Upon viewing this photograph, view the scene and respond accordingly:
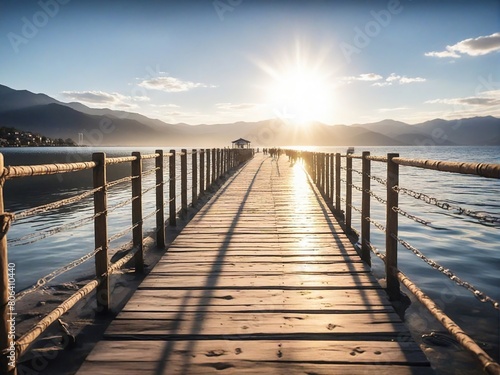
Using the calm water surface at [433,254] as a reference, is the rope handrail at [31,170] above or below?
above

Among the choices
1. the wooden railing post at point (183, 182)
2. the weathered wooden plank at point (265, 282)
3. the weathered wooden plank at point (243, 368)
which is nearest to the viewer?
the weathered wooden plank at point (243, 368)

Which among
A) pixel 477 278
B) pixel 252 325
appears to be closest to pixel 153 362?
pixel 252 325

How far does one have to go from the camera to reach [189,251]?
5312mm

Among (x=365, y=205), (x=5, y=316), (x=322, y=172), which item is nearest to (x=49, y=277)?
(x=5, y=316)

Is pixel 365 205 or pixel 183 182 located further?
pixel 183 182

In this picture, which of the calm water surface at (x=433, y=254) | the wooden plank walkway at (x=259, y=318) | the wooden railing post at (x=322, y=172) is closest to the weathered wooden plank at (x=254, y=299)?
the wooden plank walkway at (x=259, y=318)

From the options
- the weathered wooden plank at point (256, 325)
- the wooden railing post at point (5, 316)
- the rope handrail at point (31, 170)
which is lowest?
the weathered wooden plank at point (256, 325)

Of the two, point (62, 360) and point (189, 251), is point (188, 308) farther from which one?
point (189, 251)

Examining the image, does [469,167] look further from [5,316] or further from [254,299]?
[5,316]

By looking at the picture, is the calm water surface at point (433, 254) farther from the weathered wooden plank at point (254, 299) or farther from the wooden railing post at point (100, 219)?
the weathered wooden plank at point (254, 299)

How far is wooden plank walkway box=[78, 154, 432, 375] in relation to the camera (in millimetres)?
2564

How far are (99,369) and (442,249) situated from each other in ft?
33.0

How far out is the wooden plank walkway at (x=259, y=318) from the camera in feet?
8.41

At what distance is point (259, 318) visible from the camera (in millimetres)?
3203
